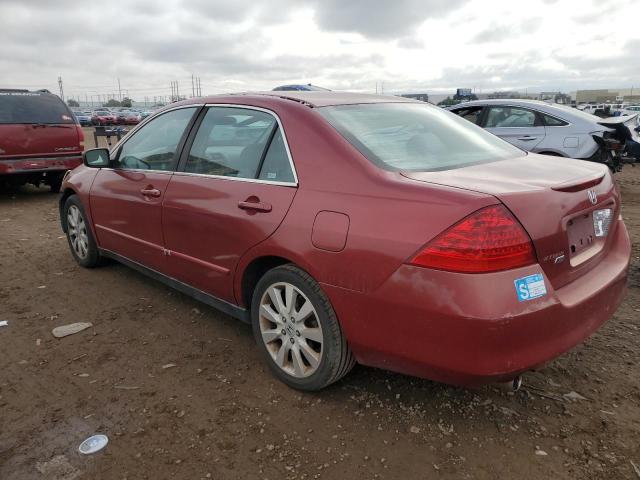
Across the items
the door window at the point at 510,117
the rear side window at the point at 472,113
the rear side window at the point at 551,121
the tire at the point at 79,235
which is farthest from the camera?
the rear side window at the point at 472,113

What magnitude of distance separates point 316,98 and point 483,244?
160cm

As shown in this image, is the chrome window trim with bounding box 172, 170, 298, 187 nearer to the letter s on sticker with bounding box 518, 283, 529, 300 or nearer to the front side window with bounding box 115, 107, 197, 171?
the front side window with bounding box 115, 107, 197, 171

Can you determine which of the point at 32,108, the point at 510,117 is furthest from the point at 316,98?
the point at 32,108

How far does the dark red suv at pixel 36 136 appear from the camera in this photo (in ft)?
27.2

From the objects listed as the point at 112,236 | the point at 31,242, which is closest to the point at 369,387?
the point at 112,236

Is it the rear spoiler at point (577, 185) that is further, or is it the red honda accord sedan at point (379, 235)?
the rear spoiler at point (577, 185)

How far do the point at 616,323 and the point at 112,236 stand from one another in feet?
12.9

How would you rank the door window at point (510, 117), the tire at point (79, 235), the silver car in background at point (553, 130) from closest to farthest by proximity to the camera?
the tire at point (79, 235) → the silver car in background at point (553, 130) → the door window at point (510, 117)

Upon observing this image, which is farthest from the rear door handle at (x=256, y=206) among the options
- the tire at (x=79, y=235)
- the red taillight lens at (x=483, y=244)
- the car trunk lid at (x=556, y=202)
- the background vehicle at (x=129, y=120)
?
the background vehicle at (x=129, y=120)

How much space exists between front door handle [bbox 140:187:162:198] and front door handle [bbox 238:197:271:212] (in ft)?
3.16

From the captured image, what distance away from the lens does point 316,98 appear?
323cm

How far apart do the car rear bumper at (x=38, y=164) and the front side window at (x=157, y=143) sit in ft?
16.9

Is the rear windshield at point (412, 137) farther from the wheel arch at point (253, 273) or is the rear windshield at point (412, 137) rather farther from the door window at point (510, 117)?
the door window at point (510, 117)

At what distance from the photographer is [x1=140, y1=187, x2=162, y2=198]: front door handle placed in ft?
12.0
